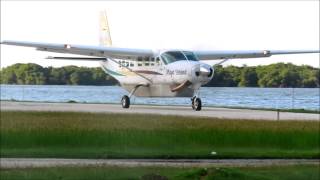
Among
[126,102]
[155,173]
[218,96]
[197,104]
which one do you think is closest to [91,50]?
[126,102]

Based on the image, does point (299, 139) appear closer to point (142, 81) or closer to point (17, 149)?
point (17, 149)

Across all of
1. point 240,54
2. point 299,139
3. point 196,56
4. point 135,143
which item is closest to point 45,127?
point 135,143

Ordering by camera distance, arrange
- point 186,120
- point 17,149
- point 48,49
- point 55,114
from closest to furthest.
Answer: point 17,149, point 186,120, point 55,114, point 48,49

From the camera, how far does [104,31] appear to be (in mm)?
58875

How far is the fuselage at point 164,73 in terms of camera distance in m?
42.4

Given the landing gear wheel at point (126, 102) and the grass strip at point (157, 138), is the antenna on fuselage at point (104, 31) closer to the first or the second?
the landing gear wheel at point (126, 102)

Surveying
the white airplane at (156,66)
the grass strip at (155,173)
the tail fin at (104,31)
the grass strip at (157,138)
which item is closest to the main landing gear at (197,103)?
the white airplane at (156,66)

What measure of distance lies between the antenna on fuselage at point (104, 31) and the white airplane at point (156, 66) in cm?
449

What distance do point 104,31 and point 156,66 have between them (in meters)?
13.1

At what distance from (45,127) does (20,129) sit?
3.90 ft

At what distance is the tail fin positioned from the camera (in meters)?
58.4

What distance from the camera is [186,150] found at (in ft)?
84.0

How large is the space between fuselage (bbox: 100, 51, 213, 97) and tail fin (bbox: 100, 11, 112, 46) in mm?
5488

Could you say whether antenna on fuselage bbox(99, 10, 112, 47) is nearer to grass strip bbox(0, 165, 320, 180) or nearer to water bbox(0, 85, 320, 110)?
water bbox(0, 85, 320, 110)
